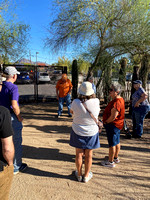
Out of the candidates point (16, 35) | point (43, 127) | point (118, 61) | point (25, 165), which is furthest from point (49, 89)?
point (25, 165)

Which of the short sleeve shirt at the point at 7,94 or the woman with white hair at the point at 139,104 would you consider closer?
the short sleeve shirt at the point at 7,94

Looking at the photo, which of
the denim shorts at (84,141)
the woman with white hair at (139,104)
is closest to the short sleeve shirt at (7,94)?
the denim shorts at (84,141)

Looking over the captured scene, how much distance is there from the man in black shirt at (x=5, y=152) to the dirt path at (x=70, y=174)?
3.60ft

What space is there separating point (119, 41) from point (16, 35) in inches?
188

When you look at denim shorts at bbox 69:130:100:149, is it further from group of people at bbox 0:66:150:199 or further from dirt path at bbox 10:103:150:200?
dirt path at bbox 10:103:150:200

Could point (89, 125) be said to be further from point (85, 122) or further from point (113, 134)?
point (113, 134)

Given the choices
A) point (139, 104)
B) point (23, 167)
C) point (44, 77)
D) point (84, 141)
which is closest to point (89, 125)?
point (84, 141)

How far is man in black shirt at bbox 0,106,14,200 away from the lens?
146 centimetres

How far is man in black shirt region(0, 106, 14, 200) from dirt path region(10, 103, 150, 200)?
110cm

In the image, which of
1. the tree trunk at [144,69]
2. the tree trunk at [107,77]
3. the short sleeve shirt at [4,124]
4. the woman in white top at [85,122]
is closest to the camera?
the short sleeve shirt at [4,124]

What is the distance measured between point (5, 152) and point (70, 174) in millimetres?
1670

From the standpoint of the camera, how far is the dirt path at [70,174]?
8.26 feet

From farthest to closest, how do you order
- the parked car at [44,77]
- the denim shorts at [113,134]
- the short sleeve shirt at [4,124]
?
the parked car at [44,77] < the denim shorts at [113,134] < the short sleeve shirt at [4,124]

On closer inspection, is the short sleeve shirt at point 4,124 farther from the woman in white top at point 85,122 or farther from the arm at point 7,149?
the woman in white top at point 85,122
